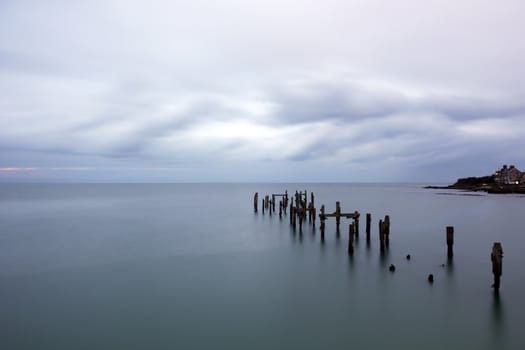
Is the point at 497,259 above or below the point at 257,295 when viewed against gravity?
above

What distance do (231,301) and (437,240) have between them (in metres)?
16.0

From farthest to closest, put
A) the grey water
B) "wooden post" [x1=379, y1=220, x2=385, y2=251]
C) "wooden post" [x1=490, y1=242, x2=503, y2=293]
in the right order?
1. "wooden post" [x1=379, y1=220, x2=385, y2=251]
2. "wooden post" [x1=490, y1=242, x2=503, y2=293]
3. the grey water

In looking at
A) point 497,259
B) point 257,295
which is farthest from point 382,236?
point 257,295

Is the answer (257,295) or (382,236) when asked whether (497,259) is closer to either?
(382,236)

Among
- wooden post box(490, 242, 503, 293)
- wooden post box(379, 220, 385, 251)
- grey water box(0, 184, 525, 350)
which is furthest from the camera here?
wooden post box(379, 220, 385, 251)

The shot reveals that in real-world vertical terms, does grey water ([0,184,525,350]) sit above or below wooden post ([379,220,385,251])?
below

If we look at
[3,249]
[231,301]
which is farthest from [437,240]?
[3,249]

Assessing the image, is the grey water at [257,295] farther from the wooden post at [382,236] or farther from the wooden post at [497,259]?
the wooden post at [382,236]

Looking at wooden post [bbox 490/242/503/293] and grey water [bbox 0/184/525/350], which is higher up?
wooden post [bbox 490/242/503/293]

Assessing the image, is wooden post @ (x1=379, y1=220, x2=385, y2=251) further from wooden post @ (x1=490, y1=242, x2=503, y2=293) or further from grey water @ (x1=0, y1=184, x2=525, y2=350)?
wooden post @ (x1=490, y1=242, x2=503, y2=293)

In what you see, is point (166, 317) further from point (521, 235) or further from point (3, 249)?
point (521, 235)

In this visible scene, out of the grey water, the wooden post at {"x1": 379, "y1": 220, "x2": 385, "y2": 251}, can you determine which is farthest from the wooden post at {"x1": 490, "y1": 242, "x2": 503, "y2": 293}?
the wooden post at {"x1": 379, "y1": 220, "x2": 385, "y2": 251}

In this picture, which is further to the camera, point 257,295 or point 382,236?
point 382,236

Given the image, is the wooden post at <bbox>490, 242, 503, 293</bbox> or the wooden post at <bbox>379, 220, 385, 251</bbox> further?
the wooden post at <bbox>379, 220, 385, 251</bbox>
